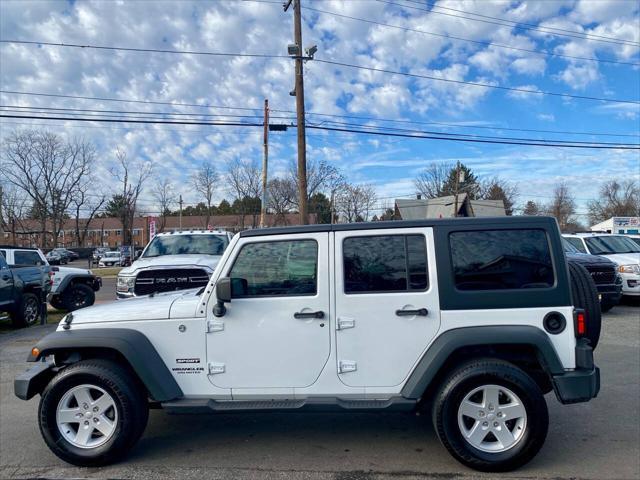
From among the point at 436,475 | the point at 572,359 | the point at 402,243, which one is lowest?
the point at 436,475

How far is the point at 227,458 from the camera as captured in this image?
12.9 ft

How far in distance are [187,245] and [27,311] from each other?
4248mm

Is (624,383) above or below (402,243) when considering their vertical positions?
below

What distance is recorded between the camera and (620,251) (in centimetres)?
1321

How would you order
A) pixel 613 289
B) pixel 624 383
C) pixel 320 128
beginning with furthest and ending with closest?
pixel 320 128, pixel 613 289, pixel 624 383

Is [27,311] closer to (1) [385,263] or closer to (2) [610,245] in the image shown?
(1) [385,263]

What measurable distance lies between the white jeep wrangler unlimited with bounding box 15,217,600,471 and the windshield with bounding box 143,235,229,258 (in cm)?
565

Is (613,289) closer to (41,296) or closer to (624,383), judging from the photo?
(624,383)

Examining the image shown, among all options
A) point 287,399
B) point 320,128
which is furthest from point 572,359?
point 320,128

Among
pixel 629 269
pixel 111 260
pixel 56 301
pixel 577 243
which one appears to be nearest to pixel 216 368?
pixel 56 301

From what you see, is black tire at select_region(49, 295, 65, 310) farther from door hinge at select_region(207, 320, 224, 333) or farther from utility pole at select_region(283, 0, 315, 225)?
door hinge at select_region(207, 320, 224, 333)

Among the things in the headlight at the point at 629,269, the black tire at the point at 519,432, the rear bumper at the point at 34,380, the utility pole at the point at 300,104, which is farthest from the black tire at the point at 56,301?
the headlight at the point at 629,269

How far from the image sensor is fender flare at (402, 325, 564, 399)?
361 cm

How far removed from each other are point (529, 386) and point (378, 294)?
130cm
